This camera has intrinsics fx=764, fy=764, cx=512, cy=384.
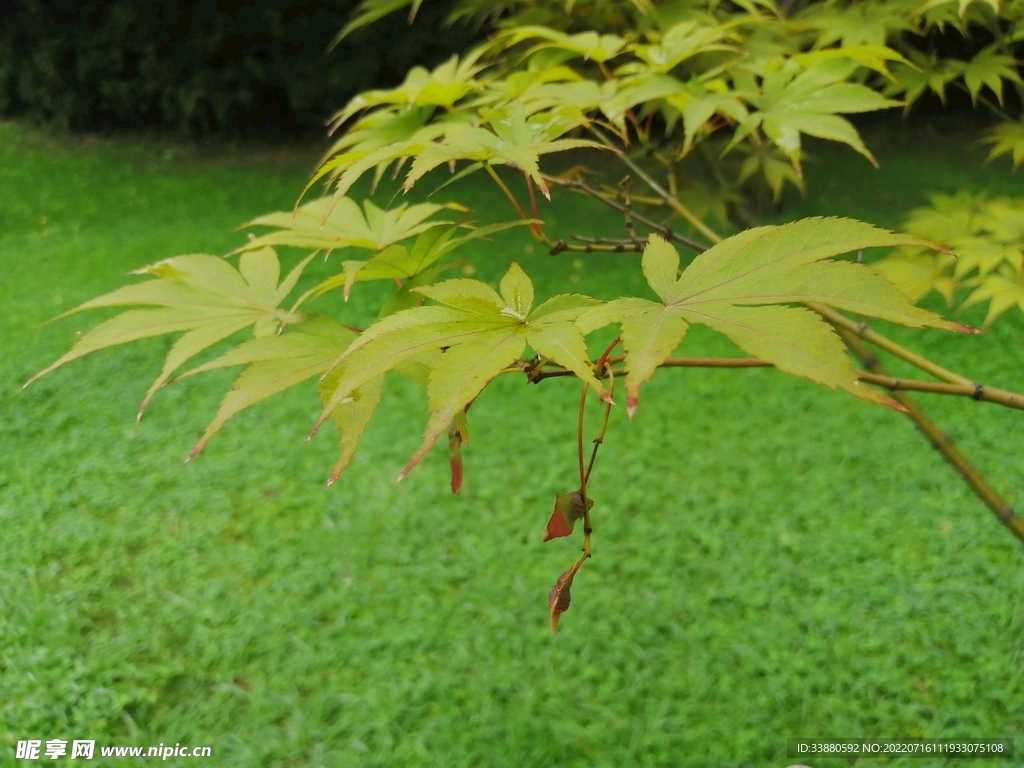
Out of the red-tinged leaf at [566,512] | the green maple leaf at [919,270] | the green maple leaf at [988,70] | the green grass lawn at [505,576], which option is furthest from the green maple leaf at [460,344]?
the green grass lawn at [505,576]

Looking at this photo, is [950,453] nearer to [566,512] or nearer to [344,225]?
[566,512]

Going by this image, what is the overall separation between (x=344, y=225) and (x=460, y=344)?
0.38 metres

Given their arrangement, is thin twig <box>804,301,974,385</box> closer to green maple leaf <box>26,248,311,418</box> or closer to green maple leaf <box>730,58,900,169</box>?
green maple leaf <box>730,58,900,169</box>

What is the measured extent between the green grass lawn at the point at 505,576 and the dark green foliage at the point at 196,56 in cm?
308

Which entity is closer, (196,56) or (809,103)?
(809,103)

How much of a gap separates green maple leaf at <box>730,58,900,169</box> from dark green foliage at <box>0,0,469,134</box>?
4.83m

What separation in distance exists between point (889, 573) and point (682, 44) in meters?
1.73

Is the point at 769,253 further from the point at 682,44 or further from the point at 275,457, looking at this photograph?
the point at 275,457

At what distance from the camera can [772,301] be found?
0.52m

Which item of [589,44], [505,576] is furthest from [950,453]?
[505,576]

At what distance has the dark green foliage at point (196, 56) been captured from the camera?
18.2 feet

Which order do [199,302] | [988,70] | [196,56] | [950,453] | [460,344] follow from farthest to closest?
1. [196,56]
2. [988,70]
3. [950,453]
4. [199,302]
5. [460,344]

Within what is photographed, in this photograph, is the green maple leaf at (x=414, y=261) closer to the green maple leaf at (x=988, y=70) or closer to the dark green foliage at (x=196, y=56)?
the green maple leaf at (x=988, y=70)

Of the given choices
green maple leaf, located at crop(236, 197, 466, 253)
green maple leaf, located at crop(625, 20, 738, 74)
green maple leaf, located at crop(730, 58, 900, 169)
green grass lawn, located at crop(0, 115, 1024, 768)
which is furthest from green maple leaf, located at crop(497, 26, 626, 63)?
green grass lawn, located at crop(0, 115, 1024, 768)
